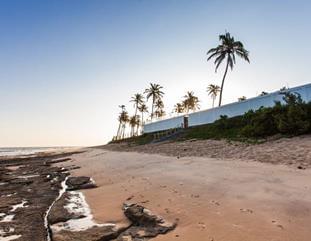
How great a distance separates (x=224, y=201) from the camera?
718 centimetres

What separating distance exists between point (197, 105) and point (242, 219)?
85.8 m

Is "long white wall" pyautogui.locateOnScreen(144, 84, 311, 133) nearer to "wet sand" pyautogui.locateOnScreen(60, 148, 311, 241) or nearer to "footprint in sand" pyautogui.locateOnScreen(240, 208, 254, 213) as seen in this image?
"wet sand" pyautogui.locateOnScreen(60, 148, 311, 241)

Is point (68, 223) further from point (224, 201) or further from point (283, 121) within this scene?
point (283, 121)

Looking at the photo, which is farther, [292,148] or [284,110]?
[284,110]

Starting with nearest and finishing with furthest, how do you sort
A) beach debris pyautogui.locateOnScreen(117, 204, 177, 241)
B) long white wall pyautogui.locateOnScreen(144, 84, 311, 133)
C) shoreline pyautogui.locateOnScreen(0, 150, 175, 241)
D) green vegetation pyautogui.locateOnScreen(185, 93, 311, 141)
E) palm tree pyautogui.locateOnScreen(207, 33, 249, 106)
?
1. beach debris pyautogui.locateOnScreen(117, 204, 177, 241)
2. shoreline pyautogui.locateOnScreen(0, 150, 175, 241)
3. green vegetation pyautogui.locateOnScreen(185, 93, 311, 141)
4. long white wall pyautogui.locateOnScreen(144, 84, 311, 133)
5. palm tree pyautogui.locateOnScreen(207, 33, 249, 106)

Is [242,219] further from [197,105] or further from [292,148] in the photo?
[197,105]

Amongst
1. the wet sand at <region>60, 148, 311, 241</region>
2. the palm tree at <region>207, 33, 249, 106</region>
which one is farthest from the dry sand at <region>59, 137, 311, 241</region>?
the palm tree at <region>207, 33, 249, 106</region>

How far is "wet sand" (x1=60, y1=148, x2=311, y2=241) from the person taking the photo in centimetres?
533

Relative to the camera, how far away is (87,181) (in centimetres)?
1334

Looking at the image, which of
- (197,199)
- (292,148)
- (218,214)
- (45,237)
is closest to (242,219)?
(218,214)

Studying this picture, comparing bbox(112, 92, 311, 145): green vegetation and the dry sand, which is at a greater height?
bbox(112, 92, 311, 145): green vegetation

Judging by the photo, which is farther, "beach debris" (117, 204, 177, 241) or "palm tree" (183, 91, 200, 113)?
"palm tree" (183, 91, 200, 113)

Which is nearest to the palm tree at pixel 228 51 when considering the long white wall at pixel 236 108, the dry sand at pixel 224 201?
the long white wall at pixel 236 108

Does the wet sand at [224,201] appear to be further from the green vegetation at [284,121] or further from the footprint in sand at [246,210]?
the green vegetation at [284,121]
